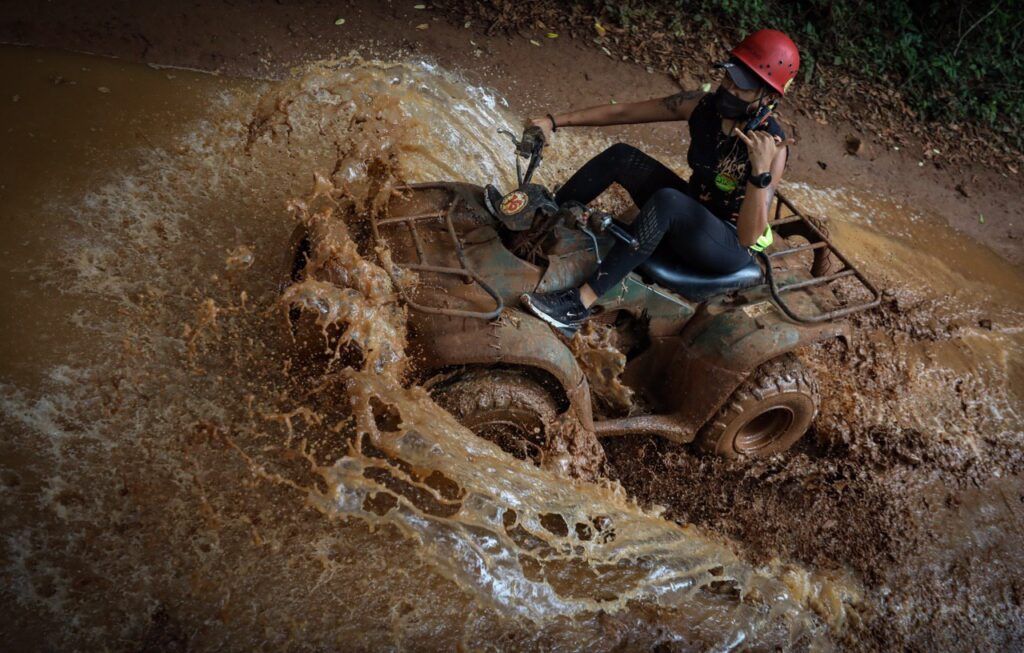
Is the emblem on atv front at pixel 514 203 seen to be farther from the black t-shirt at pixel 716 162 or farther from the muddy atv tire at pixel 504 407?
the black t-shirt at pixel 716 162

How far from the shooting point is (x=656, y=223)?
4109 mm

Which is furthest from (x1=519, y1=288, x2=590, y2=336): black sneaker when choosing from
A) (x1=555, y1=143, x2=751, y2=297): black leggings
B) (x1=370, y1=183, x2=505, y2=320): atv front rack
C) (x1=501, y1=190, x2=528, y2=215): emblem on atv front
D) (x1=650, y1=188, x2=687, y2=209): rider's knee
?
(x1=650, y1=188, x2=687, y2=209): rider's knee

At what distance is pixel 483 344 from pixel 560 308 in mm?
570

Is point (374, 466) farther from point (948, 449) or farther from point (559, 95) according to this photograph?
point (559, 95)

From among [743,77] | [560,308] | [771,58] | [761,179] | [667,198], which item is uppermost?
[771,58]

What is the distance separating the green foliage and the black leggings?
15.4 ft

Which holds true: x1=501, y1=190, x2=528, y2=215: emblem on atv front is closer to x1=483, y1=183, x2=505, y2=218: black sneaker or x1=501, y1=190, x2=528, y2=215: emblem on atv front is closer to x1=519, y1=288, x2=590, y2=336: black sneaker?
x1=483, y1=183, x2=505, y2=218: black sneaker

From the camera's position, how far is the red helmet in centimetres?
392

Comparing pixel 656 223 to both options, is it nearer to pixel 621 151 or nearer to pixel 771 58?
pixel 621 151

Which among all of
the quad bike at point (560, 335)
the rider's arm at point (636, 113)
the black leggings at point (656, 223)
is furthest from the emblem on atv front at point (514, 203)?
the rider's arm at point (636, 113)

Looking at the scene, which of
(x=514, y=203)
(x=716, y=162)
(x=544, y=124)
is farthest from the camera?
(x=544, y=124)

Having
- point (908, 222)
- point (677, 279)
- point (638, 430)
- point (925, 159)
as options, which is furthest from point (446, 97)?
point (925, 159)

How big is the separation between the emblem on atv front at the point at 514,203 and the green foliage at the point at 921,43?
5.31m

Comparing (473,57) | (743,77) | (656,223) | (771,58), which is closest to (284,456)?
(656,223)
